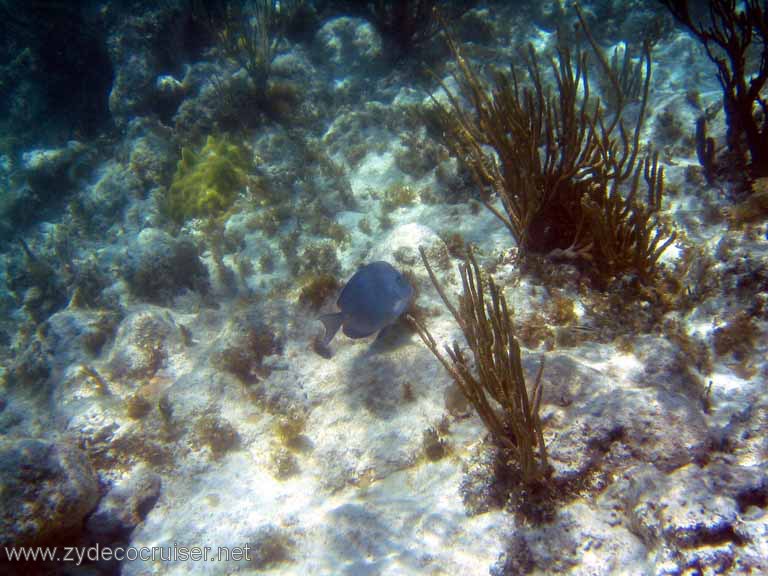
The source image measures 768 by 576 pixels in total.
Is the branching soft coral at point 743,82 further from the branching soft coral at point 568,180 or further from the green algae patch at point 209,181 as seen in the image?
the green algae patch at point 209,181

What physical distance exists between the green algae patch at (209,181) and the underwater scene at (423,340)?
0.04m

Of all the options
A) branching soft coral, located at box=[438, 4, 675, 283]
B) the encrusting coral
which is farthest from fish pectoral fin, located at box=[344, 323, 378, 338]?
branching soft coral, located at box=[438, 4, 675, 283]

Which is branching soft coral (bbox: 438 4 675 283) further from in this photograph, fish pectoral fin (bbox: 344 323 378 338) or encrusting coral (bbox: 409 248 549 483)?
fish pectoral fin (bbox: 344 323 378 338)

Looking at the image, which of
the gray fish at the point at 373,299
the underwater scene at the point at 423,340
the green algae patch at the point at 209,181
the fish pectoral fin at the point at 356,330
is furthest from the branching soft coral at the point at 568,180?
the green algae patch at the point at 209,181

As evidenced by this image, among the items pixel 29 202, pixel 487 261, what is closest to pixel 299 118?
pixel 487 261

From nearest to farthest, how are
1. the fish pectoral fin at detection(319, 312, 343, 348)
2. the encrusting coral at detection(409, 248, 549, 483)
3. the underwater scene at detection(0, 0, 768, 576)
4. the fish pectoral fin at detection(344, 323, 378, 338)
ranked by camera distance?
the encrusting coral at detection(409, 248, 549, 483) < the underwater scene at detection(0, 0, 768, 576) < the fish pectoral fin at detection(344, 323, 378, 338) < the fish pectoral fin at detection(319, 312, 343, 348)

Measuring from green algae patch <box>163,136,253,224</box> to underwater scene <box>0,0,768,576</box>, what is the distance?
0.04 metres

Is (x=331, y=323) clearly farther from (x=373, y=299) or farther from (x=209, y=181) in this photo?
(x=209, y=181)

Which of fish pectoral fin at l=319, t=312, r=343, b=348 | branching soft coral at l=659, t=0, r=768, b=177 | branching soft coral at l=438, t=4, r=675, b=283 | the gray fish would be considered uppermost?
branching soft coral at l=659, t=0, r=768, b=177

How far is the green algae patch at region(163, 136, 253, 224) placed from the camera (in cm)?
674

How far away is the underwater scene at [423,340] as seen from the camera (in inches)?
96.3

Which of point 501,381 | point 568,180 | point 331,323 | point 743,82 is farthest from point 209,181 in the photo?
point 743,82

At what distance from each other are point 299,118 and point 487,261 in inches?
205

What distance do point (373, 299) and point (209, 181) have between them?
15.5 ft
